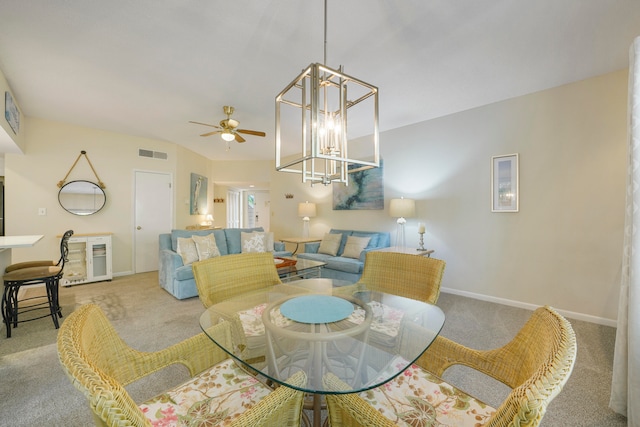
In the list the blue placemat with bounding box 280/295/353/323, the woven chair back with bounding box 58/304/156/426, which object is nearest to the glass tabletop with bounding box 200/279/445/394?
the blue placemat with bounding box 280/295/353/323

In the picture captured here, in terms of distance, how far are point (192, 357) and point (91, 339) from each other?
49 centimetres

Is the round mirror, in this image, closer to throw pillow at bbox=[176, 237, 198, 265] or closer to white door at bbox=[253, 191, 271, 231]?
throw pillow at bbox=[176, 237, 198, 265]

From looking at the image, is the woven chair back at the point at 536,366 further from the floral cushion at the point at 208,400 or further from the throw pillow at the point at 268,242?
the throw pillow at the point at 268,242

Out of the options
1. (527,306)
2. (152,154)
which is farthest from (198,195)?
(527,306)

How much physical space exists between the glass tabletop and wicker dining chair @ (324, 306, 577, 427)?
0.27 ft

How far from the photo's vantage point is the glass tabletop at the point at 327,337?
41.2 inches

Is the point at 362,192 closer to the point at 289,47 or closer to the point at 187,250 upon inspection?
the point at 289,47

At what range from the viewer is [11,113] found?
317 cm

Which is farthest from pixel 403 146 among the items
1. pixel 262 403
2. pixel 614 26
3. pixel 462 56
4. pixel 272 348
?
pixel 262 403

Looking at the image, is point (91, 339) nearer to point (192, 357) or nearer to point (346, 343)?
point (192, 357)

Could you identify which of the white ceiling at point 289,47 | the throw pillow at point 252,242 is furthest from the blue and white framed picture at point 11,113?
the throw pillow at point 252,242

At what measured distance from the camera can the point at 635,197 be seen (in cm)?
141

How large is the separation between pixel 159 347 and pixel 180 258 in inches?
63.8

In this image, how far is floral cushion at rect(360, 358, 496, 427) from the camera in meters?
0.92
